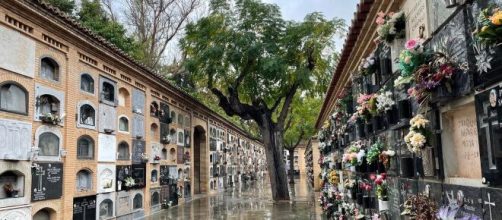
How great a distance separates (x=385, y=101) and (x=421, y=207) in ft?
5.25

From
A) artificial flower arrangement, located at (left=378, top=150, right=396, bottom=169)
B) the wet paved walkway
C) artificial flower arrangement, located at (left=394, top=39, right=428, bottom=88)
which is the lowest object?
the wet paved walkway

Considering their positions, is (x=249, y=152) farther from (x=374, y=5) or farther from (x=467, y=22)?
(x=467, y=22)

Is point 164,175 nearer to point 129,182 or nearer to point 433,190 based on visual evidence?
point 129,182

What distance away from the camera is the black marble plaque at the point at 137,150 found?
15.1 meters

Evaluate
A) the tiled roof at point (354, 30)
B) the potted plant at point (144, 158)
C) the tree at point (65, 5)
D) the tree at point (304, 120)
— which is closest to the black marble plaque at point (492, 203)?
the tiled roof at point (354, 30)

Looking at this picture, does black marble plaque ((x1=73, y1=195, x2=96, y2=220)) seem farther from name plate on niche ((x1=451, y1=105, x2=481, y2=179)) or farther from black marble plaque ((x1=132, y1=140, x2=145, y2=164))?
name plate on niche ((x1=451, y1=105, x2=481, y2=179))

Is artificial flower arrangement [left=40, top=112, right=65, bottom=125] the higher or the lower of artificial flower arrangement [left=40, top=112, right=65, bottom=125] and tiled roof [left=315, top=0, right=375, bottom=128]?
the lower

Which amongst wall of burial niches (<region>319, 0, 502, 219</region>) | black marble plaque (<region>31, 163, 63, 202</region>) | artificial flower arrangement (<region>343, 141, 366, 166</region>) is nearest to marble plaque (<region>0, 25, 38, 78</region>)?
black marble plaque (<region>31, 163, 63, 202</region>)

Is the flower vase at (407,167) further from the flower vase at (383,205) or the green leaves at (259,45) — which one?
the green leaves at (259,45)

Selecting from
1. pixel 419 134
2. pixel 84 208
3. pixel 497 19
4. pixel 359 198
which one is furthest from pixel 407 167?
pixel 84 208

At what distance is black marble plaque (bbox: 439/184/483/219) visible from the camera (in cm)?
313

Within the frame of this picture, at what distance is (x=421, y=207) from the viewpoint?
4086 millimetres

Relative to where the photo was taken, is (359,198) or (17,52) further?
(17,52)

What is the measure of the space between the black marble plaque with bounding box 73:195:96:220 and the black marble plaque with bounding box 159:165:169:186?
5.27 meters
